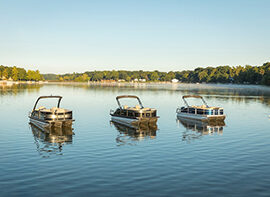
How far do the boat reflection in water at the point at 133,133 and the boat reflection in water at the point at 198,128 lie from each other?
19.2ft

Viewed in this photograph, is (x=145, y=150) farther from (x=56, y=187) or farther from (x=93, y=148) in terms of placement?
(x=56, y=187)

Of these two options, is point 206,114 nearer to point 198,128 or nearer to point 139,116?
point 198,128

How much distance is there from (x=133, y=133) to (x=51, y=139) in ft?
45.2

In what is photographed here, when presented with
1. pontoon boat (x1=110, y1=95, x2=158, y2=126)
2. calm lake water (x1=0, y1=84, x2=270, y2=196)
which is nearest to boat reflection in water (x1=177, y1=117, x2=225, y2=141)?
calm lake water (x1=0, y1=84, x2=270, y2=196)

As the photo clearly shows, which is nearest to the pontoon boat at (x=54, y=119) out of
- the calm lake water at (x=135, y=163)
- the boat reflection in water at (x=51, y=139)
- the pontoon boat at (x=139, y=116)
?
the boat reflection in water at (x=51, y=139)

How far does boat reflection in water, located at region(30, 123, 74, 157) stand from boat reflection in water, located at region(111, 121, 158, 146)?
25.8ft

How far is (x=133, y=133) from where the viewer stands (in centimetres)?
4969

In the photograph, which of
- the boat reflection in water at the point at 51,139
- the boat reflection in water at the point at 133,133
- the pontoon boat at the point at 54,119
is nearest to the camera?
Result: the boat reflection in water at the point at 51,139

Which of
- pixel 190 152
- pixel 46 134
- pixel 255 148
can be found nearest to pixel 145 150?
pixel 190 152

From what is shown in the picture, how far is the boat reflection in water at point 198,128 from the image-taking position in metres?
48.0

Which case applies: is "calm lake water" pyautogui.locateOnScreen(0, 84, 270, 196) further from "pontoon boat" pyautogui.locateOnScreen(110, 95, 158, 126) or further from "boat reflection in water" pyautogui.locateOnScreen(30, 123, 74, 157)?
"pontoon boat" pyautogui.locateOnScreen(110, 95, 158, 126)

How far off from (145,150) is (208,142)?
1076 cm

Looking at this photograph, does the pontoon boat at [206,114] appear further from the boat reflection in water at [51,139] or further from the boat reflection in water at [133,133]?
the boat reflection in water at [51,139]

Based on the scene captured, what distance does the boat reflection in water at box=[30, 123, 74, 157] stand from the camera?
3572 cm
